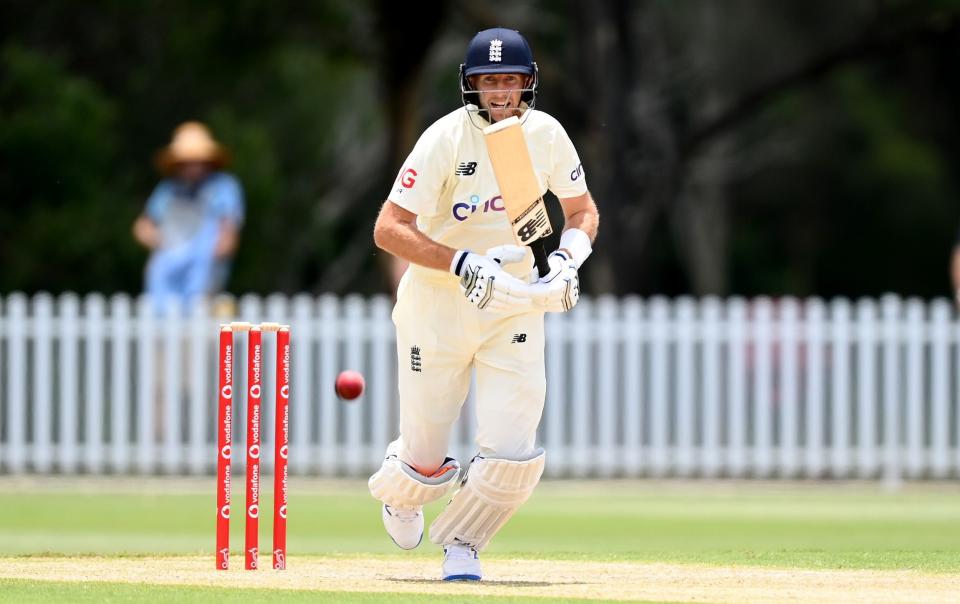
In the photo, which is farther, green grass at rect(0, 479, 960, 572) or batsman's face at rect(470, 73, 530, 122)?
green grass at rect(0, 479, 960, 572)

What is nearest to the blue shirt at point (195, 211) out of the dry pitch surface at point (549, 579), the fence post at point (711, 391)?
the fence post at point (711, 391)

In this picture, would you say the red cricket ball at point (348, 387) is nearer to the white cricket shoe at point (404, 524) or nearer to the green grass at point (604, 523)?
the white cricket shoe at point (404, 524)

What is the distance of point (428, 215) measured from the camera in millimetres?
6820

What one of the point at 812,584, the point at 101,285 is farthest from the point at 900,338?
the point at 101,285

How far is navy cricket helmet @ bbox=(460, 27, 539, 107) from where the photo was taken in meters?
6.74

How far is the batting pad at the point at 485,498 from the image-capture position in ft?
22.6

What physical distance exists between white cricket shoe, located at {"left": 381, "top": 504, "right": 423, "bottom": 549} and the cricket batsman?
13 cm

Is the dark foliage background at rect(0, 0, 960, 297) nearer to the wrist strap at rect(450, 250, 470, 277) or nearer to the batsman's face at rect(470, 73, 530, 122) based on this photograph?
the batsman's face at rect(470, 73, 530, 122)

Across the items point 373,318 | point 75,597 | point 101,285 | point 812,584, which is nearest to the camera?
point 75,597

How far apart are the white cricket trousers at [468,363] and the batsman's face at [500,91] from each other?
628 mm

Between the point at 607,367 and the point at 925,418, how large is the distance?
232 centimetres

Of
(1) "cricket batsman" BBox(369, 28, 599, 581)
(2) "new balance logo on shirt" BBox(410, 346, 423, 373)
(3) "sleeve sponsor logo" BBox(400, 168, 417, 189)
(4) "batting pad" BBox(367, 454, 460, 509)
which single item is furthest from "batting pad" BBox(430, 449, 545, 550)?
(3) "sleeve sponsor logo" BBox(400, 168, 417, 189)

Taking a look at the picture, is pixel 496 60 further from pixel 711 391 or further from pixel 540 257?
pixel 711 391

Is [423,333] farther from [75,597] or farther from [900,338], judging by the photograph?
[900,338]
